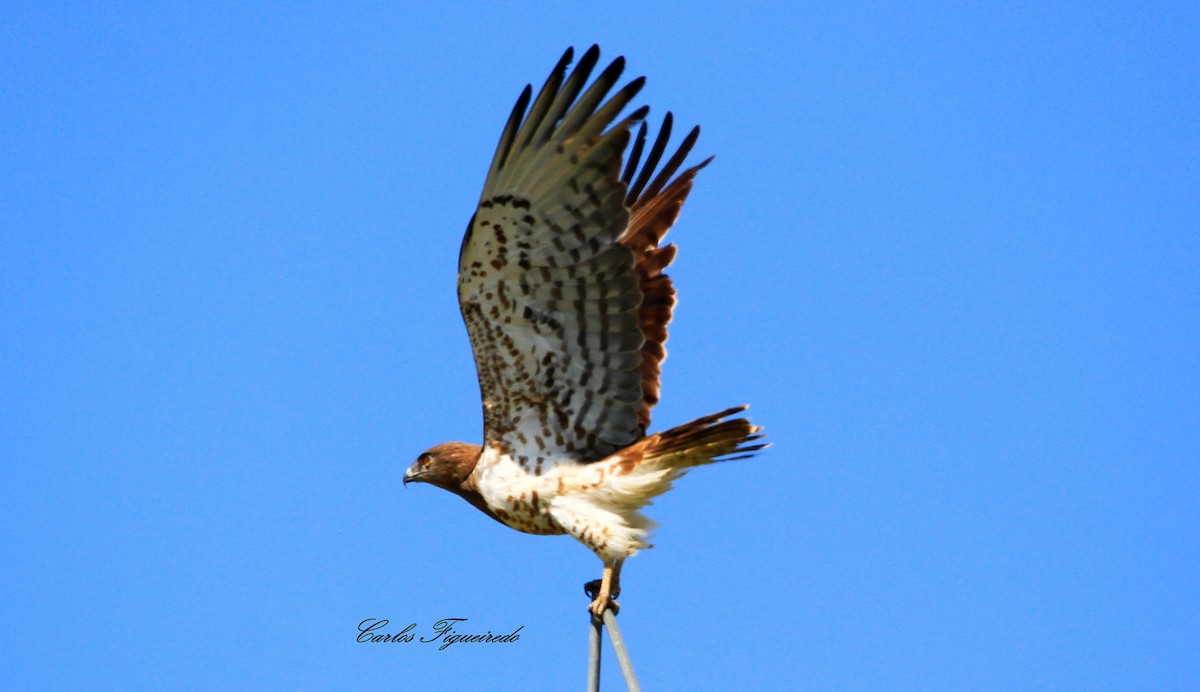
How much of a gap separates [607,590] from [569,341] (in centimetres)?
119

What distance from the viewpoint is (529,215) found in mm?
5820

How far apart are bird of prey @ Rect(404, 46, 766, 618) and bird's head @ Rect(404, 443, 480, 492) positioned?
0.03ft

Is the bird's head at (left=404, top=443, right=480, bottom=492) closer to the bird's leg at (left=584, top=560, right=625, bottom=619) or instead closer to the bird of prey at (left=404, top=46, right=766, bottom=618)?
the bird of prey at (left=404, top=46, right=766, bottom=618)

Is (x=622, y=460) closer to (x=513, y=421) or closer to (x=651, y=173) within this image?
(x=513, y=421)

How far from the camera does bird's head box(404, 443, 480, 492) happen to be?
6785 millimetres

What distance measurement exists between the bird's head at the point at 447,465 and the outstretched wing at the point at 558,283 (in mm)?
288

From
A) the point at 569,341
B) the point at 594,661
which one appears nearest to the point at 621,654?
the point at 594,661

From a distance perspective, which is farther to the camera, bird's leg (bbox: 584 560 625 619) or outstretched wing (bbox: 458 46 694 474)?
bird's leg (bbox: 584 560 625 619)

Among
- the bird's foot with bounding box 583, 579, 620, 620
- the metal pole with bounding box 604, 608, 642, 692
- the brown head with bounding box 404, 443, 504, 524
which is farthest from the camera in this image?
the brown head with bounding box 404, 443, 504, 524

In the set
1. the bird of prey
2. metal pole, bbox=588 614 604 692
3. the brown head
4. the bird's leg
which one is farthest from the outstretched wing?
metal pole, bbox=588 614 604 692

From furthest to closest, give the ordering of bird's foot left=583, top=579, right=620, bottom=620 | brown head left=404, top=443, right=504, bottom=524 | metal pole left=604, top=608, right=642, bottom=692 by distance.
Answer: brown head left=404, top=443, right=504, bottom=524, bird's foot left=583, top=579, right=620, bottom=620, metal pole left=604, top=608, right=642, bottom=692

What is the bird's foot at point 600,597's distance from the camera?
5854mm

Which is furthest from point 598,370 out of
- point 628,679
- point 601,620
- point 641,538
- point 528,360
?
point 628,679

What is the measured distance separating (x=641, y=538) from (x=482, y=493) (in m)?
0.93
